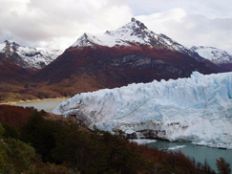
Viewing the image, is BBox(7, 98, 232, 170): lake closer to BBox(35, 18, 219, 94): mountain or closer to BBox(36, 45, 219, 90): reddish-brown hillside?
BBox(35, 18, 219, 94): mountain

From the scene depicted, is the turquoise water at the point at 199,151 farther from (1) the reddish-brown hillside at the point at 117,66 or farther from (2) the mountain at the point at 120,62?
(1) the reddish-brown hillside at the point at 117,66

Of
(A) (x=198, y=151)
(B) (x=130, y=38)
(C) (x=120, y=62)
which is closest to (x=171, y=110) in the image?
(A) (x=198, y=151)

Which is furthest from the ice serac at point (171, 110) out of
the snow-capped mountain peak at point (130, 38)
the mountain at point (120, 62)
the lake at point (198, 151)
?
the snow-capped mountain peak at point (130, 38)

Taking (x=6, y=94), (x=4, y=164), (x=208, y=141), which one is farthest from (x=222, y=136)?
(x=6, y=94)

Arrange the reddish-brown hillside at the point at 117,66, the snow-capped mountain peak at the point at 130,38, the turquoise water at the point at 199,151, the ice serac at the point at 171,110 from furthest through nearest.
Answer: the snow-capped mountain peak at the point at 130,38 < the reddish-brown hillside at the point at 117,66 < the ice serac at the point at 171,110 < the turquoise water at the point at 199,151

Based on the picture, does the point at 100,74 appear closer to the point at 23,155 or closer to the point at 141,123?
the point at 141,123

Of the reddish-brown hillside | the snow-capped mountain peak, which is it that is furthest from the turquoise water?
the snow-capped mountain peak
